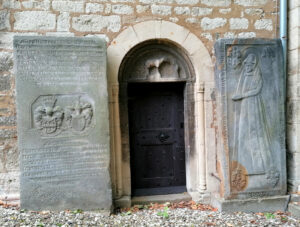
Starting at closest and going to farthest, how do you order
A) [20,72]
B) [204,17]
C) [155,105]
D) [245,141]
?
1. [20,72]
2. [245,141]
3. [204,17]
4. [155,105]

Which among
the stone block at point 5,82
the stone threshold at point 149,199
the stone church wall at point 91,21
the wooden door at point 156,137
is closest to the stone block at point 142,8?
the stone church wall at point 91,21

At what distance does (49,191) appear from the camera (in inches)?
110

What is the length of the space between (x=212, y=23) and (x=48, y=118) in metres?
2.33

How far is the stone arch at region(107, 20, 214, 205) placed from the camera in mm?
3127

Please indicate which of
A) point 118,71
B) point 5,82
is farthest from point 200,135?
point 5,82

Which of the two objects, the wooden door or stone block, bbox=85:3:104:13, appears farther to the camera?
the wooden door

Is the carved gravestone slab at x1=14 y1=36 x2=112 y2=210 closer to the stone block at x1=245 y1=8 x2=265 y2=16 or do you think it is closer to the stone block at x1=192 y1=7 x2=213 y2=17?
the stone block at x1=192 y1=7 x2=213 y2=17

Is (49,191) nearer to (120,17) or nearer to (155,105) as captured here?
(155,105)

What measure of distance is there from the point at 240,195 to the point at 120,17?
2609 millimetres

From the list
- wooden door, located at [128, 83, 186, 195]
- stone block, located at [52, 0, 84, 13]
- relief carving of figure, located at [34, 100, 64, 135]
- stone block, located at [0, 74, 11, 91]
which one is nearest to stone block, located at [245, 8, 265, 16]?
wooden door, located at [128, 83, 186, 195]

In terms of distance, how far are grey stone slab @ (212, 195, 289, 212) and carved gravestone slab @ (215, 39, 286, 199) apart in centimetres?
7

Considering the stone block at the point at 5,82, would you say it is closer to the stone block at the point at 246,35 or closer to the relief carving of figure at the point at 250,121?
the relief carving of figure at the point at 250,121

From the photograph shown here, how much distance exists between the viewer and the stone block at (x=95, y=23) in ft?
10.1

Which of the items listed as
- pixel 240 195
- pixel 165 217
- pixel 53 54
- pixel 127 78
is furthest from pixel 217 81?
pixel 53 54
